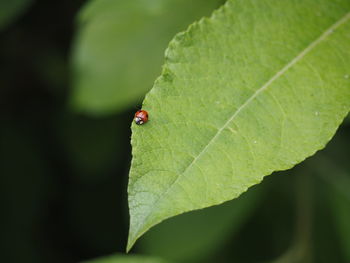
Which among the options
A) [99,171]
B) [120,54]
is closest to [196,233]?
[99,171]

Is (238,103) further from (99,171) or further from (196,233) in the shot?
(99,171)

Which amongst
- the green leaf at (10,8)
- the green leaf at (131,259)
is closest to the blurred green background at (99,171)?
the green leaf at (10,8)

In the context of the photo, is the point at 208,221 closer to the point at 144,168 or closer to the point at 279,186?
the point at 279,186

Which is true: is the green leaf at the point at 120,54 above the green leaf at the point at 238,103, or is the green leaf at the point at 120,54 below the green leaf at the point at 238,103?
below

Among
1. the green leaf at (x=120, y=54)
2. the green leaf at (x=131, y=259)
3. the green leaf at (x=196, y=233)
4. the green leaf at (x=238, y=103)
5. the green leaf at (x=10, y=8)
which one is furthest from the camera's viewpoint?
the green leaf at (x=196, y=233)

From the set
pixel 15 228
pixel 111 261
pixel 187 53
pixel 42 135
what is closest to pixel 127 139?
pixel 42 135

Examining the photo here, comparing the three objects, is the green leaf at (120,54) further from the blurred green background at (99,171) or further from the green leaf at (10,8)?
the green leaf at (10,8)
